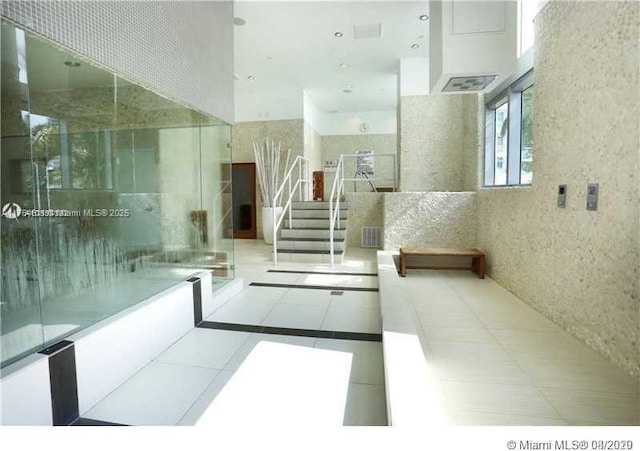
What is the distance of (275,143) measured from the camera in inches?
295

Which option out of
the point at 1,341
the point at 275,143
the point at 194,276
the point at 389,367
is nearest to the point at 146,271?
the point at 194,276

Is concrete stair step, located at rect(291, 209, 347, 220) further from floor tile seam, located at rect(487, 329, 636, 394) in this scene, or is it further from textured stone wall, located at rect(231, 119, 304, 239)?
floor tile seam, located at rect(487, 329, 636, 394)

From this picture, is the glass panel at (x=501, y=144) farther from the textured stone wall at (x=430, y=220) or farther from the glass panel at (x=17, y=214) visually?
the glass panel at (x=17, y=214)

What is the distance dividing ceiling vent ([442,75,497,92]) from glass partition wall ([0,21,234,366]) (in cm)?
247

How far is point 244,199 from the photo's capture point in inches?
311

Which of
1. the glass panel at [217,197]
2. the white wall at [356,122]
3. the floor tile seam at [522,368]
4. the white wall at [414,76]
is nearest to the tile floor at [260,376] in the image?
the glass panel at [217,197]

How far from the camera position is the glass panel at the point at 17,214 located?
1.60m

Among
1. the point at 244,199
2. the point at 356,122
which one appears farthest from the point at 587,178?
the point at 356,122

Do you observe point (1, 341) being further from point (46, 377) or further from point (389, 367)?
point (389, 367)

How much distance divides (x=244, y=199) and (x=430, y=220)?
4.72 metres

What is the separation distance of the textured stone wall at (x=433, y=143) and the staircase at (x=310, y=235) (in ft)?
4.87

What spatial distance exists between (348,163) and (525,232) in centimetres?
687

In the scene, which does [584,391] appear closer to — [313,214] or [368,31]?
[368,31]

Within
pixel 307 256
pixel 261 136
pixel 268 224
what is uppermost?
pixel 261 136
